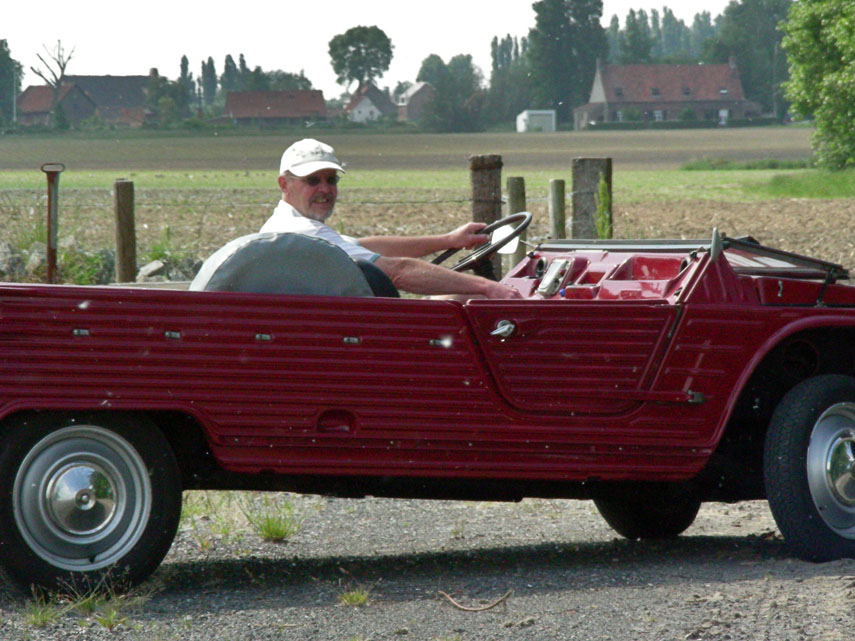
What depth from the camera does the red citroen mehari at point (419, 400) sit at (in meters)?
4.12

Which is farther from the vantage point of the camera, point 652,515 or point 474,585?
point 652,515

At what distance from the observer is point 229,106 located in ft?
283

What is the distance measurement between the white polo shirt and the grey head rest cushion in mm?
222

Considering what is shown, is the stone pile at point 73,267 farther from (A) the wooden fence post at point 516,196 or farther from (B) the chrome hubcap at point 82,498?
(B) the chrome hubcap at point 82,498

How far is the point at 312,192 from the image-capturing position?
16.7 feet

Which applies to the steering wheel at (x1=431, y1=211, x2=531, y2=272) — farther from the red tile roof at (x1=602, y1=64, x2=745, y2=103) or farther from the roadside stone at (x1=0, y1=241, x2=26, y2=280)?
the red tile roof at (x1=602, y1=64, x2=745, y2=103)

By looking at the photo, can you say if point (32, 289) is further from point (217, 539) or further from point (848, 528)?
point (848, 528)

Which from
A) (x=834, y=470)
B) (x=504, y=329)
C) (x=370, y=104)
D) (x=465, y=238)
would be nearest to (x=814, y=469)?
(x=834, y=470)

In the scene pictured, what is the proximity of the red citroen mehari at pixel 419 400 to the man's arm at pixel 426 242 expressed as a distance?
629 mm

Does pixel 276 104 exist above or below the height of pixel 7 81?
above

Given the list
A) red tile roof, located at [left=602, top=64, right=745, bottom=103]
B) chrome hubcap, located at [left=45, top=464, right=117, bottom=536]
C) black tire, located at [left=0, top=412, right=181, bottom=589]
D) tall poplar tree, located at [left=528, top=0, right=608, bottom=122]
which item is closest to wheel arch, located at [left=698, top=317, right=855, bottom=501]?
black tire, located at [left=0, top=412, right=181, bottom=589]

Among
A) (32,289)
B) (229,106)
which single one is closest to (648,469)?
(32,289)

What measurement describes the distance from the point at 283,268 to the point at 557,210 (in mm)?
6275

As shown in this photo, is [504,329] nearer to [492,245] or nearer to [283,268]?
[283,268]
